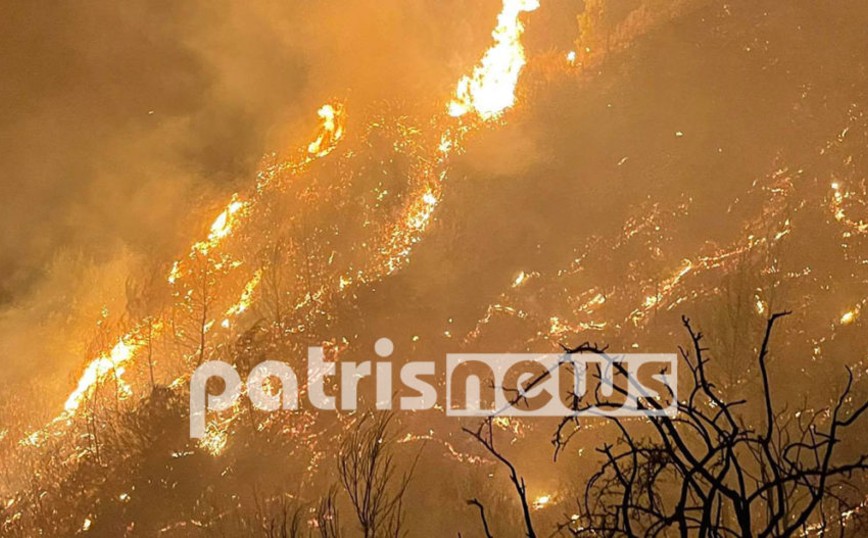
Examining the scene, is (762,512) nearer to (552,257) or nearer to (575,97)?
(552,257)

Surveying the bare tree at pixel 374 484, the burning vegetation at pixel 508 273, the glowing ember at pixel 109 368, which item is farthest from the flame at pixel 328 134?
the bare tree at pixel 374 484

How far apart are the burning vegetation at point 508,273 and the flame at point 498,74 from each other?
8.3 inches

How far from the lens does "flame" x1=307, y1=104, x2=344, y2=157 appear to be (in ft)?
199

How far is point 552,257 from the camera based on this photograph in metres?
50.8

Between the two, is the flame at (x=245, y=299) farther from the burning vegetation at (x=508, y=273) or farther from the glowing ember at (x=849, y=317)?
the glowing ember at (x=849, y=317)

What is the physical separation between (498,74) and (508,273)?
1652 cm

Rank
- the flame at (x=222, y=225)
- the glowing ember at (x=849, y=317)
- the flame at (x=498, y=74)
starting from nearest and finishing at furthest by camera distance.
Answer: the glowing ember at (x=849, y=317) → the flame at (x=498, y=74) → the flame at (x=222, y=225)

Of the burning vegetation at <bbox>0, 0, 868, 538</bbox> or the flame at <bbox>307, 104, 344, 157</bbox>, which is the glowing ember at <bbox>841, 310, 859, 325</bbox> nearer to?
the burning vegetation at <bbox>0, 0, 868, 538</bbox>

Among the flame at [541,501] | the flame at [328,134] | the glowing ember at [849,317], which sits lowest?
the flame at [541,501]

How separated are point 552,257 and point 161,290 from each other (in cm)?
2922

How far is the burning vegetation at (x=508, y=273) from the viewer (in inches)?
1410

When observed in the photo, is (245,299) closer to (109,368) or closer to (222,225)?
(222,225)

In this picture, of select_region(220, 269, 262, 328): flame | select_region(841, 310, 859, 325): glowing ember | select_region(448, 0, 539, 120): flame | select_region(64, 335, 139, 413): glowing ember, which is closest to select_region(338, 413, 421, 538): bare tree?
select_region(220, 269, 262, 328): flame

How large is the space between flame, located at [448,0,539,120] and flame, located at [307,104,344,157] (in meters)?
9.17
